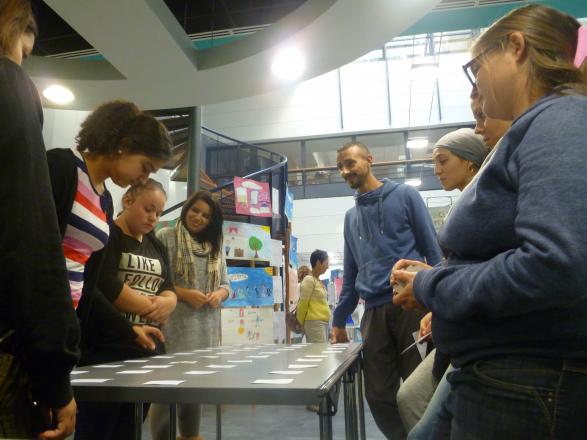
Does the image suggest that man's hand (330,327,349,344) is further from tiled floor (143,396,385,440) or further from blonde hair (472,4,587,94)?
blonde hair (472,4,587,94)

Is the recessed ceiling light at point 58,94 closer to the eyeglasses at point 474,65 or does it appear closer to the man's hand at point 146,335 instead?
the man's hand at point 146,335

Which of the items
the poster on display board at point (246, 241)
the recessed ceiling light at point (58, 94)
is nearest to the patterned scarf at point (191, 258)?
the poster on display board at point (246, 241)

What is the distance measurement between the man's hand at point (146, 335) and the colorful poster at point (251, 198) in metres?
2.56

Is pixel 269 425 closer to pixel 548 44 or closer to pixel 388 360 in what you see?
pixel 388 360

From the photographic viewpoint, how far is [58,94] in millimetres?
4012

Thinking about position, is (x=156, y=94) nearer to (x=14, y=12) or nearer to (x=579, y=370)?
(x=14, y=12)

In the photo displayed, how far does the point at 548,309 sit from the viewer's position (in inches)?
27.7

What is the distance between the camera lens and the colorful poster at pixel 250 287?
4145mm

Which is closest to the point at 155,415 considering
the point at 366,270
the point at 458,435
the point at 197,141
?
the point at 366,270

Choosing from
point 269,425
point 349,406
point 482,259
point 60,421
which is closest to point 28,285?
point 60,421

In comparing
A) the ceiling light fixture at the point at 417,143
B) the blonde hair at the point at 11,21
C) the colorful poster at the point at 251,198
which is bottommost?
the blonde hair at the point at 11,21

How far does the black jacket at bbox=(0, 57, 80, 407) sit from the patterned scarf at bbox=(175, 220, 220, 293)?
1.60 meters

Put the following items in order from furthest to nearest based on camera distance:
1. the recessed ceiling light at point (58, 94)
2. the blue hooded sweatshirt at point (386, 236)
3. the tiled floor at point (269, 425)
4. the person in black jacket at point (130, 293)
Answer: the recessed ceiling light at point (58, 94) → the tiled floor at point (269, 425) → the blue hooded sweatshirt at point (386, 236) → the person in black jacket at point (130, 293)

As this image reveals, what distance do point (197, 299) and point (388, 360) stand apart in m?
0.94
